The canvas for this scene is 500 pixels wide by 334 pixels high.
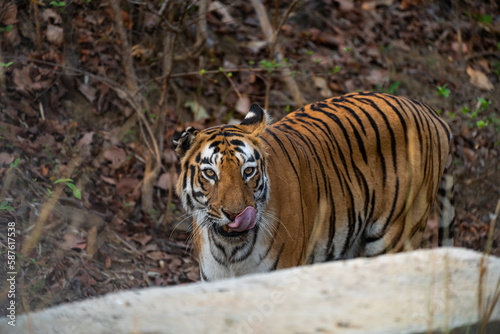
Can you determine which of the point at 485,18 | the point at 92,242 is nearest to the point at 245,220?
the point at 92,242

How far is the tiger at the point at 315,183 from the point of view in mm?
3574

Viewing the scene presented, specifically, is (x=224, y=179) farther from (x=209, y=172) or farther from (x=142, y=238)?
(x=142, y=238)

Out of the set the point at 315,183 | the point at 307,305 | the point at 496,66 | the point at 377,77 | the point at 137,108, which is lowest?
the point at 496,66

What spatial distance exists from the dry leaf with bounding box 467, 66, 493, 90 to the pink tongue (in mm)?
6201

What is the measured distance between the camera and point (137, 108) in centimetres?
523

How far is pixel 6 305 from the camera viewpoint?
143 inches

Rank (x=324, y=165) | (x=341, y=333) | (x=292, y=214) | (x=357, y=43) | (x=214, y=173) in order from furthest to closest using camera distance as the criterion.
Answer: (x=357, y=43), (x=324, y=165), (x=292, y=214), (x=214, y=173), (x=341, y=333)

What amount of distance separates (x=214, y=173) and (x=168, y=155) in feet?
8.48

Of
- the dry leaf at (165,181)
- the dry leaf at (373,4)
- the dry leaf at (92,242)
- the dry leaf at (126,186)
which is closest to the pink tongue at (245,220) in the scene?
the dry leaf at (92,242)

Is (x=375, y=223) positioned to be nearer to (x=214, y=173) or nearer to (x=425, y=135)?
(x=425, y=135)

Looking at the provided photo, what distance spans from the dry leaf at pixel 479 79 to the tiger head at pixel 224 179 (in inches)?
224

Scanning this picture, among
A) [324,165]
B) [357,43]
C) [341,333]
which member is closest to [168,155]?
[324,165]

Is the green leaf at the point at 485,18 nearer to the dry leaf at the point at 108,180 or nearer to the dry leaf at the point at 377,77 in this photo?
the dry leaf at the point at 377,77

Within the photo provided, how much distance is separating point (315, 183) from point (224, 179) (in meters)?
0.95
